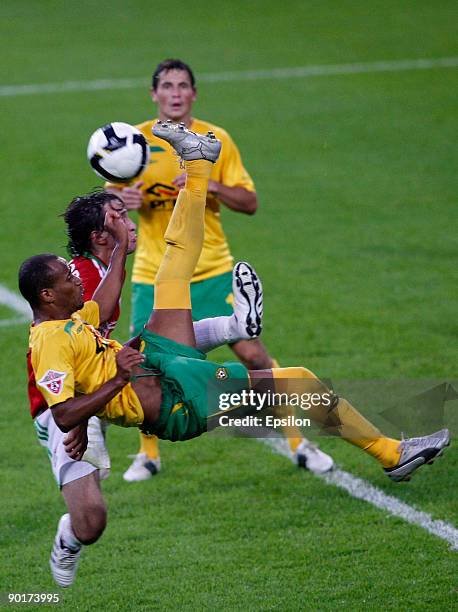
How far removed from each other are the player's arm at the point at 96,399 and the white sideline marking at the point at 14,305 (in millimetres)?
5646

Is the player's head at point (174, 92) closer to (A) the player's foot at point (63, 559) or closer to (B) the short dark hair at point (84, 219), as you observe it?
(B) the short dark hair at point (84, 219)

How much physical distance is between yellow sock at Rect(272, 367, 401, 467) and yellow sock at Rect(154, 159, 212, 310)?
30.3 inches

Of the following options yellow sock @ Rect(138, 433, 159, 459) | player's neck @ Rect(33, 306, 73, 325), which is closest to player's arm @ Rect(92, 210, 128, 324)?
player's neck @ Rect(33, 306, 73, 325)

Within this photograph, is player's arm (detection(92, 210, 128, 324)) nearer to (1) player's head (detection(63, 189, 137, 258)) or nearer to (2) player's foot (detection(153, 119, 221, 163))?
(1) player's head (detection(63, 189, 137, 258))

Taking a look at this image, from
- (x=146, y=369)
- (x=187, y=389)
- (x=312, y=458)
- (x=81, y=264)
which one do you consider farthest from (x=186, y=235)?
(x=312, y=458)

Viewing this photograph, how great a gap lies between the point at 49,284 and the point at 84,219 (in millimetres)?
926

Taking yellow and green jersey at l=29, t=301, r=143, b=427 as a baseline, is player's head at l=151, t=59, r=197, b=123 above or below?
above

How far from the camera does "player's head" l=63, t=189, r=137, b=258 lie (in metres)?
6.81

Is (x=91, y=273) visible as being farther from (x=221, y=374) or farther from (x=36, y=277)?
(x=221, y=374)

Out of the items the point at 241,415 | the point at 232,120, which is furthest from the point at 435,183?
the point at 241,415

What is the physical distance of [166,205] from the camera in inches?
342

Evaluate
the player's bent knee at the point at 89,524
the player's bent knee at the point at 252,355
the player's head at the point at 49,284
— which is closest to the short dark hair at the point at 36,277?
the player's head at the point at 49,284

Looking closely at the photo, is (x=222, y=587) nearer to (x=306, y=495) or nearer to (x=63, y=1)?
(x=306, y=495)

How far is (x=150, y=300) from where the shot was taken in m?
8.66
